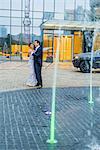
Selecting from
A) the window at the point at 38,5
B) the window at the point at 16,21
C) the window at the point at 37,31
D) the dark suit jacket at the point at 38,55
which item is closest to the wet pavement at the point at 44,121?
the dark suit jacket at the point at 38,55

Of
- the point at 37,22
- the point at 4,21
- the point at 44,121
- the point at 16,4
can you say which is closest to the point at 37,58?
the point at 44,121

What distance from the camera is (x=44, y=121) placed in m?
8.77

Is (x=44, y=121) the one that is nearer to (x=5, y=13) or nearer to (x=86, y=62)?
(x=86, y=62)

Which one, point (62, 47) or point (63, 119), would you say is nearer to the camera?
point (63, 119)

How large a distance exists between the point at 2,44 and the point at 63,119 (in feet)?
102

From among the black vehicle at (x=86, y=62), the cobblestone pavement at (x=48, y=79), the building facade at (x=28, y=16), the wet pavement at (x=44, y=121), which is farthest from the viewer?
the building facade at (x=28, y=16)

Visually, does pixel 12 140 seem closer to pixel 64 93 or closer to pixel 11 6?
pixel 64 93

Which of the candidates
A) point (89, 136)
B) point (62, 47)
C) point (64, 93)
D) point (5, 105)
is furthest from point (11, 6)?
point (89, 136)

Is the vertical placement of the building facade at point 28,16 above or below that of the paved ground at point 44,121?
above

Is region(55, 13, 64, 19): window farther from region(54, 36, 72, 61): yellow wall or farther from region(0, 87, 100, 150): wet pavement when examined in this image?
region(0, 87, 100, 150): wet pavement

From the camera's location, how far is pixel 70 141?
278 inches

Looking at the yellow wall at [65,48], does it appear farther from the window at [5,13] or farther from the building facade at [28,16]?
the window at [5,13]

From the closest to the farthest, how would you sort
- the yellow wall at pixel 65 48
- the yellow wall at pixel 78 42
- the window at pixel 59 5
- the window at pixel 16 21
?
the yellow wall at pixel 65 48
the yellow wall at pixel 78 42
the window at pixel 16 21
the window at pixel 59 5

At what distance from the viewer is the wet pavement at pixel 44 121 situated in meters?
6.86
